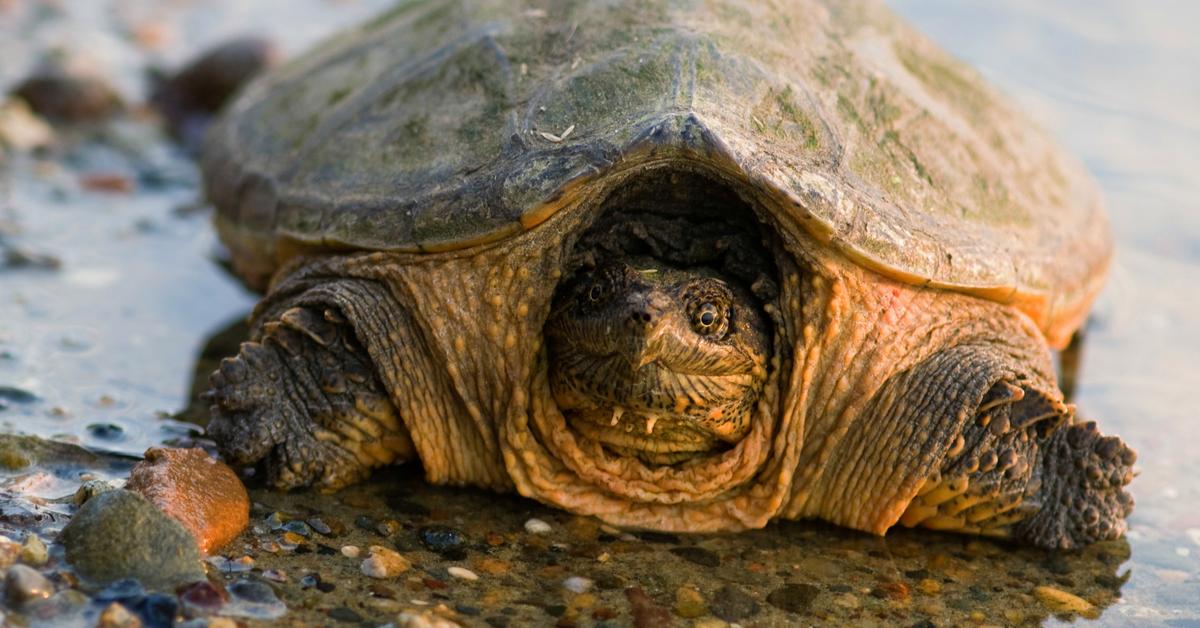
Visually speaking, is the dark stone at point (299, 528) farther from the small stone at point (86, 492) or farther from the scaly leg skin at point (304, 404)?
the small stone at point (86, 492)

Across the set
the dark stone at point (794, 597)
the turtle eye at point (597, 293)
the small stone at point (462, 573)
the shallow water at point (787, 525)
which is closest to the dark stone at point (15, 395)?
the shallow water at point (787, 525)

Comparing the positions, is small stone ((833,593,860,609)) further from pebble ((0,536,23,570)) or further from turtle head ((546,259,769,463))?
pebble ((0,536,23,570))

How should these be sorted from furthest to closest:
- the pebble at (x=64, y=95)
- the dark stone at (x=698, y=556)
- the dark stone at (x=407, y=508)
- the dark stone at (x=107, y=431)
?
the pebble at (x=64, y=95) → the dark stone at (x=107, y=431) → the dark stone at (x=407, y=508) → the dark stone at (x=698, y=556)

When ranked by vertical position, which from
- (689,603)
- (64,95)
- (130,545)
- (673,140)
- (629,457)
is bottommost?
(130,545)

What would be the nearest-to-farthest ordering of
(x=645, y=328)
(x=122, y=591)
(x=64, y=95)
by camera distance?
1. (x=122, y=591)
2. (x=645, y=328)
3. (x=64, y=95)

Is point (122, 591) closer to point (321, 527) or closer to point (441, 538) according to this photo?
point (321, 527)

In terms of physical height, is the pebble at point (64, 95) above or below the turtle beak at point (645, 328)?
above

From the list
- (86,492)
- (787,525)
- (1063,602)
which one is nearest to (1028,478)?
(1063,602)

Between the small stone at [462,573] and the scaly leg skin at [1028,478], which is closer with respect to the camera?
the small stone at [462,573]
